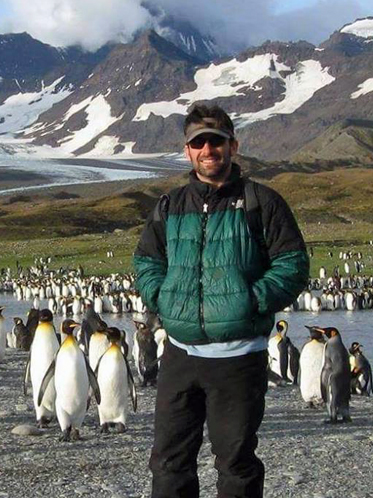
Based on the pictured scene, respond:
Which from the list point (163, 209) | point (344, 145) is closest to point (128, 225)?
point (163, 209)

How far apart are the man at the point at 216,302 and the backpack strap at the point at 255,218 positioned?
0.01 m

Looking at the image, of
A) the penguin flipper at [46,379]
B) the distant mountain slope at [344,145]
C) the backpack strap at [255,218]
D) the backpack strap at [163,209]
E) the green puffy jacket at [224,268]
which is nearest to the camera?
the green puffy jacket at [224,268]

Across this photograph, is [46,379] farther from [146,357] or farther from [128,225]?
[128,225]

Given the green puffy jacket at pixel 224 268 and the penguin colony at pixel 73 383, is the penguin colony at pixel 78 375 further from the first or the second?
the green puffy jacket at pixel 224 268

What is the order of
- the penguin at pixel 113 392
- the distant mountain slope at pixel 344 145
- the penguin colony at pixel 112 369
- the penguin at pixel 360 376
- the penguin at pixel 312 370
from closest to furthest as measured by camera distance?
the penguin colony at pixel 112 369 → the penguin at pixel 113 392 → the penguin at pixel 312 370 → the penguin at pixel 360 376 → the distant mountain slope at pixel 344 145

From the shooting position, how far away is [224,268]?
13.6ft

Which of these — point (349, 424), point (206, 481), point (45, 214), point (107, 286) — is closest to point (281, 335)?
point (349, 424)

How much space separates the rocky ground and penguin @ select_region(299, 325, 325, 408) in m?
0.68

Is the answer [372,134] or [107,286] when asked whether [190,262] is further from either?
[372,134]

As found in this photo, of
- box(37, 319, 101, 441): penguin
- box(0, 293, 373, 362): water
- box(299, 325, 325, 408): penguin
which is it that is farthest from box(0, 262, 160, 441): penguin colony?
box(0, 293, 373, 362): water

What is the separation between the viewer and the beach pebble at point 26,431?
800 cm

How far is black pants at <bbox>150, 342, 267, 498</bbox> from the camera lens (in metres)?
4.24

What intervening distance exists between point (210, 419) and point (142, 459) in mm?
2877

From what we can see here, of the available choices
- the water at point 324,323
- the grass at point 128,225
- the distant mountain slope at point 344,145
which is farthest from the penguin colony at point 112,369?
the distant mountain slope at point 344,145
